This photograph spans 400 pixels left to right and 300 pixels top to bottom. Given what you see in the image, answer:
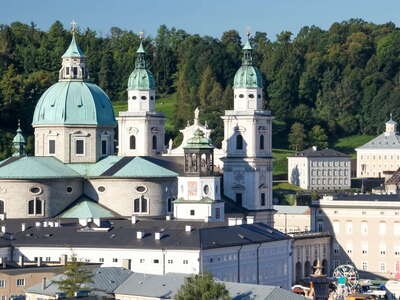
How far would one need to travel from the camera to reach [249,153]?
340 feet

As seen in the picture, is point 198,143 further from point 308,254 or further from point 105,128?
point 308,254

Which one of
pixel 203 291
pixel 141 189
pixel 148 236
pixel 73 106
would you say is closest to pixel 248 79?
pixel 73 106

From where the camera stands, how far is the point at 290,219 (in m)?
118

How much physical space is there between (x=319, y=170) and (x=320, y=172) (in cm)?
24

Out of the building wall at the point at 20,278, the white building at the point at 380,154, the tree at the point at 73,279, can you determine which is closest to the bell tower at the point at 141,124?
the building wall at the point at 20,278

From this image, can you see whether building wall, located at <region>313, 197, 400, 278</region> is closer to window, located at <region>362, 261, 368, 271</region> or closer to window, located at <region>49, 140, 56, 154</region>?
Result: window, located at <region>362, 261, 368, 271</region>

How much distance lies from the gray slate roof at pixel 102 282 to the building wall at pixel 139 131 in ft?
103

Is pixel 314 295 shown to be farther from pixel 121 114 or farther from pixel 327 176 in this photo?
pixel 327 176

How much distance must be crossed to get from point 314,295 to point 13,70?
283ft

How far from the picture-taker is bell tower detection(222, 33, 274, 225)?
103 meters

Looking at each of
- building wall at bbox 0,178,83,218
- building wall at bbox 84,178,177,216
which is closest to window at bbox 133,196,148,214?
building wall at bbox 84,178,177,216

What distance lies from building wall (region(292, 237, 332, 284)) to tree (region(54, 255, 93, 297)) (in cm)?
2879

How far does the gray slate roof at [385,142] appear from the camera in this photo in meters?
170

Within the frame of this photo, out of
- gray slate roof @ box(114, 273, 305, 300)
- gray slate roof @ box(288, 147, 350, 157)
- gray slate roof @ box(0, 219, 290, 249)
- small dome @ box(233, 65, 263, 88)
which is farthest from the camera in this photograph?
gray slate roof @ box(288, 147, 350, 157)
